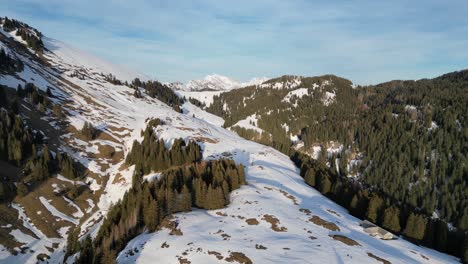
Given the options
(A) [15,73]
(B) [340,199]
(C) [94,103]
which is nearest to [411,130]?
(B) [340,199]

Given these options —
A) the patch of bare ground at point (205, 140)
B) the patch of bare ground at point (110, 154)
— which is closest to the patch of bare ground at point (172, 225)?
the patch of bare ground at point (110, 154)

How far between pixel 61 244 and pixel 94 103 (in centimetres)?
8407

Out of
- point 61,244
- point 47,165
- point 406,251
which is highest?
point 406,251

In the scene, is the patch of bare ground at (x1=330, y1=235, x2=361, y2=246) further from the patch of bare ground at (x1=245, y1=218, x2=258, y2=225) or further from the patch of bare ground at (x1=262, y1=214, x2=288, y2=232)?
the patch of bare ground at (x1=245, y1=218, x2=258, y2=225)

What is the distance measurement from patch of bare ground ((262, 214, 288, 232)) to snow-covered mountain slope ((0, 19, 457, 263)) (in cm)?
17

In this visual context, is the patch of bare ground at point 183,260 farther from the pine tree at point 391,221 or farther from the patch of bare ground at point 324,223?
the pine tree at point 391,221

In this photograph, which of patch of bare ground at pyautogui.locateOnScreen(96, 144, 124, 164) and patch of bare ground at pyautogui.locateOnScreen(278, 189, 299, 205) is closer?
patch of bare ground at pyautogui.locateOnScreen(278, 189, 299, 205)

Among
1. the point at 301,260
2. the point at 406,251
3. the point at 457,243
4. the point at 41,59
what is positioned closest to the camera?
the point at 301,260

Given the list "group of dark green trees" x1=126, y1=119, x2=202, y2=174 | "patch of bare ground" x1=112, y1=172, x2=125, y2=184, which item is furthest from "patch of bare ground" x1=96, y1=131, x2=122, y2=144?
"patch of bare ground" x1=112, y1=172, x2=125, y2=184

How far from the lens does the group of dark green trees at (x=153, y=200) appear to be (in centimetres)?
3837

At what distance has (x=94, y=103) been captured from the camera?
122938 millimetres

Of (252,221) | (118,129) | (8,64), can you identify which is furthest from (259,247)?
(8,64)

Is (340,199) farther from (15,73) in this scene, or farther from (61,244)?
(15,73)

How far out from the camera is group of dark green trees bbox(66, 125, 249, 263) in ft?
126
